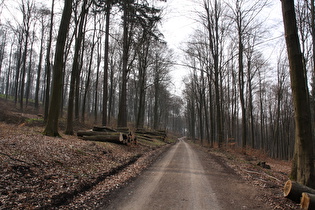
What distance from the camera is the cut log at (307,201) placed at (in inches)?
156

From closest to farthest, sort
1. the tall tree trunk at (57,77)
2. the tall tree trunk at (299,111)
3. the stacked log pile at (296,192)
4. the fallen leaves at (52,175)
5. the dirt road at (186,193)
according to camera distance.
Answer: the fallen leaves at (52,175), the dirt road at (186,193), the stacked log pile at (296,192), the tall tree trunk at (299,111), the tall tree trunk at (57,77)

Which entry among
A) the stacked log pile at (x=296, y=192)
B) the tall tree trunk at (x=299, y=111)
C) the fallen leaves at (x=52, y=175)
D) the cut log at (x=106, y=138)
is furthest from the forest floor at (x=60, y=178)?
the cut log at (x=106, y=138)

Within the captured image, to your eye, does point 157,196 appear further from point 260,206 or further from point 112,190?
point 260,206

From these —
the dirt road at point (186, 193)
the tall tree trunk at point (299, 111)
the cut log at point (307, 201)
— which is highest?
the tall tree trunk at point (299, 111)

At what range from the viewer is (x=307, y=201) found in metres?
4.03

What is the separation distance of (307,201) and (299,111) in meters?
2.36

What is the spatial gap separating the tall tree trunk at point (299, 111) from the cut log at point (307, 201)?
112 cm

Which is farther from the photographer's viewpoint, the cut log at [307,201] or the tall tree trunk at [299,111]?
the tall tree trunk at [299,111]

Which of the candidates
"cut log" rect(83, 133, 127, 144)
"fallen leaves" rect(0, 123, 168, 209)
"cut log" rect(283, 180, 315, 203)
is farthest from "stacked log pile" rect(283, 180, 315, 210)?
"cut log" rect(83, 133, 127, 144)

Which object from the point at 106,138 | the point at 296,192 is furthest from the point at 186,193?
the point at 106,138

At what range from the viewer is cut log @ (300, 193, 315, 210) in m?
3.96

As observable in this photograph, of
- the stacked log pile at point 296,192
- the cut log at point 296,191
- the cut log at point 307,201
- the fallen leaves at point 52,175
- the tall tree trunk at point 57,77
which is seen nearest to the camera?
the fallen leaves at point 52,175

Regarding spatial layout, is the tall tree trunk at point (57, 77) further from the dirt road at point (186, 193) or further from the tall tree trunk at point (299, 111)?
the tall tree trunk at point (299, 111)

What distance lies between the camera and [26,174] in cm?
458
